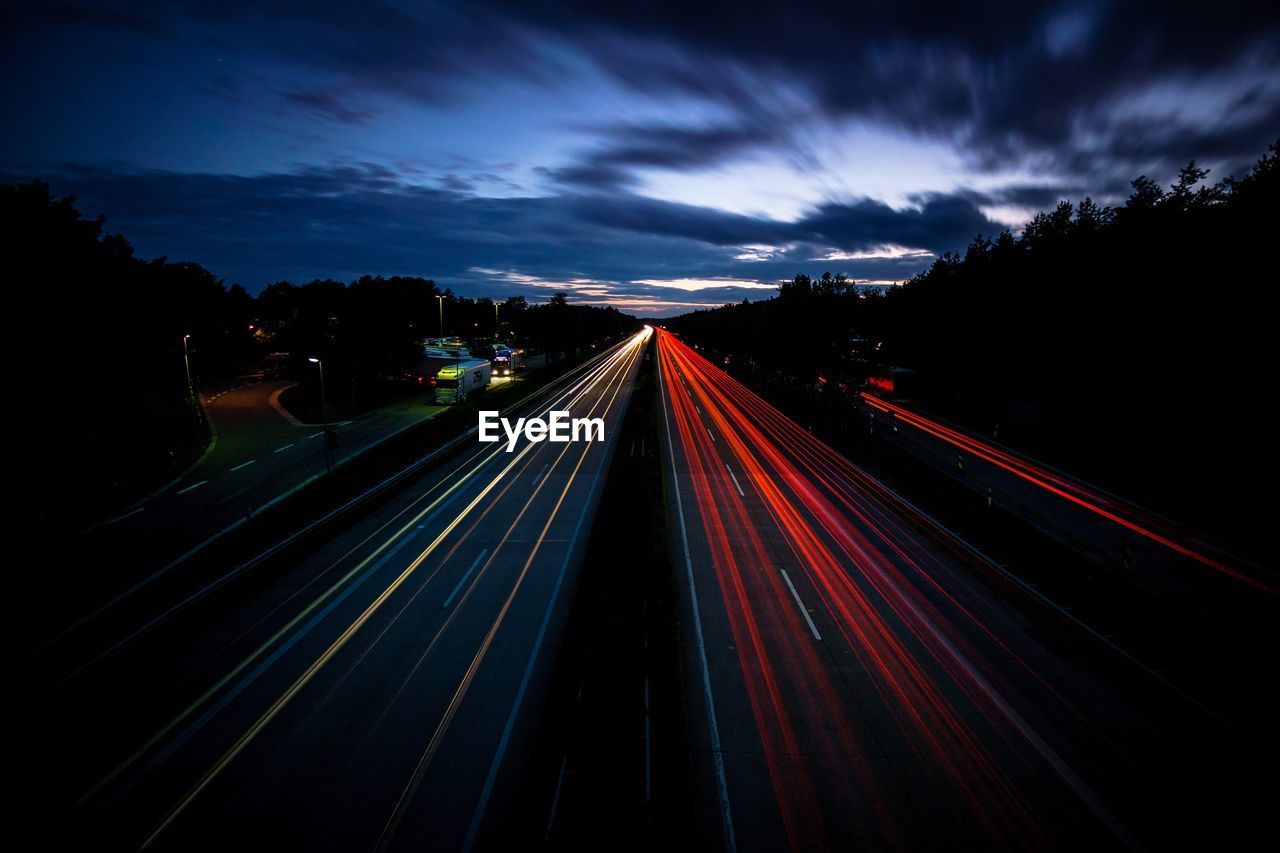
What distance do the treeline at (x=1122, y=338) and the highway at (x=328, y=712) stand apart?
32.5 metres

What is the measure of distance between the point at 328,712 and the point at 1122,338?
137 ft

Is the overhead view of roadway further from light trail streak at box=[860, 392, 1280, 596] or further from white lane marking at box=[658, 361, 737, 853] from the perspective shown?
light trail streak at box=[860, 392, 1280, 596]

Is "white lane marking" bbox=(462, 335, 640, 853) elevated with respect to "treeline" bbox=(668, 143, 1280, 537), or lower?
lower

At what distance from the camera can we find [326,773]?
33.2 ft

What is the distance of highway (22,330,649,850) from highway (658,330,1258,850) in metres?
4.82

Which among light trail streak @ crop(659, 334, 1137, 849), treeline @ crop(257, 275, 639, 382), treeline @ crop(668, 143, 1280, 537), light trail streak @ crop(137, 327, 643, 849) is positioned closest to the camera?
light trail streak @ crop(137, 327, 643, 849)

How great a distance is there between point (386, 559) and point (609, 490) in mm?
10932

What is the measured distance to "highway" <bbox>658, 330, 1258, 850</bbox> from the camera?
9.25 metres

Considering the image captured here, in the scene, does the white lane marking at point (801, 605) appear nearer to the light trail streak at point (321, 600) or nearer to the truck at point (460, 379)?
the light trail streak at point (321, 600)

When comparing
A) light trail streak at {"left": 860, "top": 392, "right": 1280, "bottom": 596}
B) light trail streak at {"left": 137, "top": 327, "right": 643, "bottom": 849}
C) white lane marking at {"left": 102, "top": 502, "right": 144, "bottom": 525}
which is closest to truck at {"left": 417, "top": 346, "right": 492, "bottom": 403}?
light trail streak at {"left": 137, "top": 327, "right": 643, "bottom": 849}

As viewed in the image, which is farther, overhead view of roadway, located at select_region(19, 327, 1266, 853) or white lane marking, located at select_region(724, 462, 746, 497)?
white lane marking, located at select_region(724, 462, 746, 497)

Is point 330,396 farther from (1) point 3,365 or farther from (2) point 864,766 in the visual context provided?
(2) point 864,766

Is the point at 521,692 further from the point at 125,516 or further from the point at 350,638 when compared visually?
the point at 125,516

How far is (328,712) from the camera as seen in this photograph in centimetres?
1166
